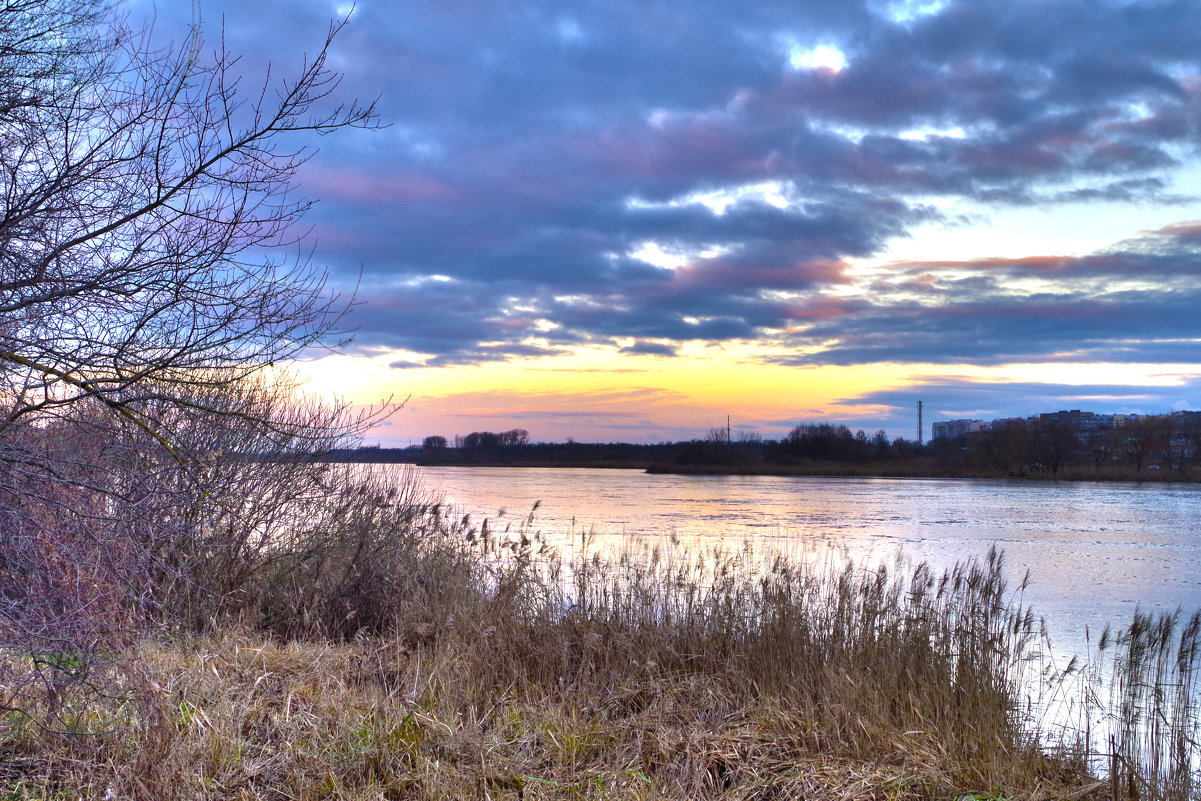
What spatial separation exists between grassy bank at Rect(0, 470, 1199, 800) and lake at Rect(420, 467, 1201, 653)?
358 cm

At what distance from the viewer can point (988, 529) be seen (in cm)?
2592

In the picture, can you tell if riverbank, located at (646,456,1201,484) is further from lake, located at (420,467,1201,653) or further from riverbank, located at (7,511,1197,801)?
riverbank, located at (7,511,1197,801)

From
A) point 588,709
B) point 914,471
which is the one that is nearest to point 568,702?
point 588,709

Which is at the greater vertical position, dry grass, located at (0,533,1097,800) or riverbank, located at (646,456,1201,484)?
dry grass, located at (0,533,1097,800)

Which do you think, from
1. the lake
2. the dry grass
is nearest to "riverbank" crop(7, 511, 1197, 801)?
the dry grass

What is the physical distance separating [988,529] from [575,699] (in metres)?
23.0

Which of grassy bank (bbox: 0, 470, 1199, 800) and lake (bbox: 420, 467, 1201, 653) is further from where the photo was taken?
lake (bbox: 420, 467, 1201, 653)

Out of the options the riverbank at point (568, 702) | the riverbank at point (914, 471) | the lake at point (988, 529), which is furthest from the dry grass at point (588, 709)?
the riverbank at point (914, 471)

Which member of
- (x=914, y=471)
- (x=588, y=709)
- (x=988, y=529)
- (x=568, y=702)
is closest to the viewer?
(x=588, y=709)

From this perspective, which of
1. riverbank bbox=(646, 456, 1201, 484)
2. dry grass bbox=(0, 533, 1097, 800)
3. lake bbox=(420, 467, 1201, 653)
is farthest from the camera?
riverbank bbox=(646, 456, 1201, 484)

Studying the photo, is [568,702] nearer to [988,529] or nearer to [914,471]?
[988,529]

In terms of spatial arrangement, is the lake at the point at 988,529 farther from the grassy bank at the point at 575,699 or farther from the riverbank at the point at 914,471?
the riverbank at the point at 914,471

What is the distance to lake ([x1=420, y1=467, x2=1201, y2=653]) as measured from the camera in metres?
14.1

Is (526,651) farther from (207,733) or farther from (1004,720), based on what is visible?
(1004,720)
